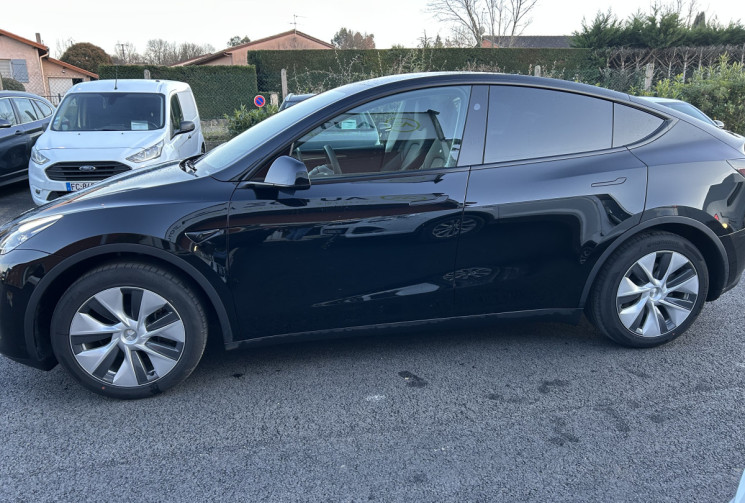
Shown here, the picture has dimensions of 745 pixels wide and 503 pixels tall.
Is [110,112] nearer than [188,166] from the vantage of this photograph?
No

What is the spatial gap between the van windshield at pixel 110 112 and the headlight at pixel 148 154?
0.59 metres

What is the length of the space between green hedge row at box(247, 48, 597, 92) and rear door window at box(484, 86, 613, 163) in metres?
16.5

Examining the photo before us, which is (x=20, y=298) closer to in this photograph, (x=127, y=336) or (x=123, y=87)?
(x=127, y=336)

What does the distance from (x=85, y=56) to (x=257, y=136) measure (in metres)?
55.1

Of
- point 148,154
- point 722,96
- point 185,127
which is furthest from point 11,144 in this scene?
point 722,96

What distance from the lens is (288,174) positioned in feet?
9.66

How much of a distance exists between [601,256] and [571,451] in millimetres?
1261

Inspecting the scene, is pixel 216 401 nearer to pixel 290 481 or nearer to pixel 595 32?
pixel 290 481

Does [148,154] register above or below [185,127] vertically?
below

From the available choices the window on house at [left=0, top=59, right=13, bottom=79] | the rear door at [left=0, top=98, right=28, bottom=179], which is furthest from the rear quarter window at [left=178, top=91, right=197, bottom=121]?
the window on house at [left=0, top=59, right=13, bottom=79]

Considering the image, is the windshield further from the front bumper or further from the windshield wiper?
the front bumper

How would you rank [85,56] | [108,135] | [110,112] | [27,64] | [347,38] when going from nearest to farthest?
[108,135] → [110,112] → [27,64] → [85,56] → [347,38]

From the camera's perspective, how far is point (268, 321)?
3104 millimetres

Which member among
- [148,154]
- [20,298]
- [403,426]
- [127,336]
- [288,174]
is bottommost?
[403,426]
